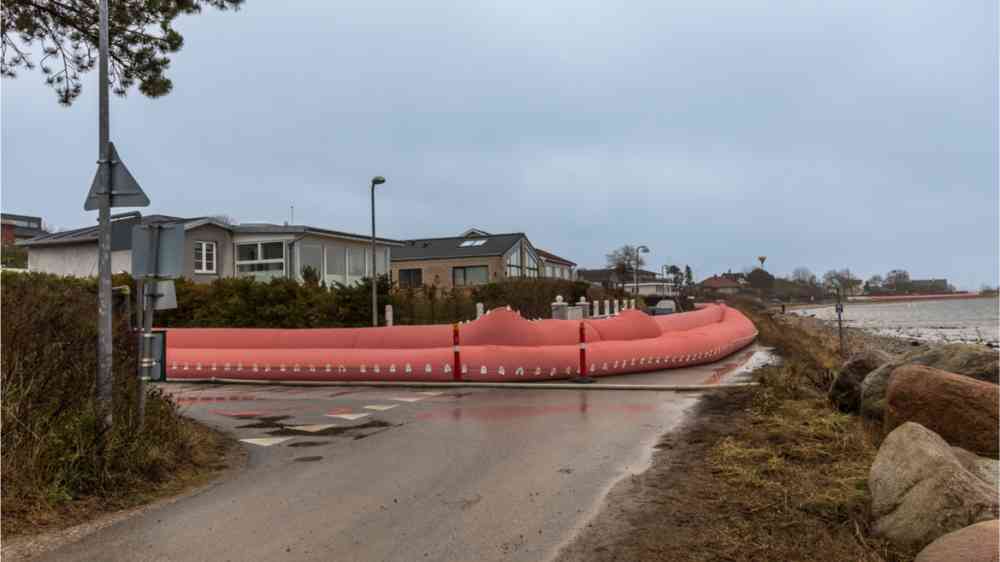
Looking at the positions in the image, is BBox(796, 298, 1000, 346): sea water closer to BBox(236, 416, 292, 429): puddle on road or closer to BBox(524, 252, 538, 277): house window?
BBox(524, 252, 538, 277): house window

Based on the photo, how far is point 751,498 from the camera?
18.2 ft

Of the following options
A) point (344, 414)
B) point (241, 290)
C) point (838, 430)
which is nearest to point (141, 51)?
point (344, 414)

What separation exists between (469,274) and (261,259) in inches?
826

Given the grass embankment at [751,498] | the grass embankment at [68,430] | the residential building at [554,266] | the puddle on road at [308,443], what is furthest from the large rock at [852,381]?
the residential building at [554,266]

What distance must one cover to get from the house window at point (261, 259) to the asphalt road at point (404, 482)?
73.7 ft

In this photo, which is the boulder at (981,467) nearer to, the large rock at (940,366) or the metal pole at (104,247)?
the large rock at (940,366)

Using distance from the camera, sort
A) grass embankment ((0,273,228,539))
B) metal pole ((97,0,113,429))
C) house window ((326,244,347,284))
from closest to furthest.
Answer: grass embankment ((0,273,228,539)) < metal pole ((97,0,113,429)) < house window ((326,244,347,284))

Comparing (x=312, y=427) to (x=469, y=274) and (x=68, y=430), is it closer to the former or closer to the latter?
(x=68, y=430)

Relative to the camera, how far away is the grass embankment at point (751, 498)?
4.51 m

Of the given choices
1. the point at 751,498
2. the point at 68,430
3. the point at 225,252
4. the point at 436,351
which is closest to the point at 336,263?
the point at 225,252

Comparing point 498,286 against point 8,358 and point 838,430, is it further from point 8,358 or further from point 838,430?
point 8,358

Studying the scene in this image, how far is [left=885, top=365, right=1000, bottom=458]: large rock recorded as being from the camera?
7262 mm

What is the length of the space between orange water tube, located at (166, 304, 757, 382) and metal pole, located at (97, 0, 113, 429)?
855 centimetres

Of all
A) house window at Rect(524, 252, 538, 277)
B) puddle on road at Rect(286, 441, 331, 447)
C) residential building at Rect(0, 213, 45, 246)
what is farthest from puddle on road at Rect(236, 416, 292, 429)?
residential building at Rect(0, 213, 45, 246)
